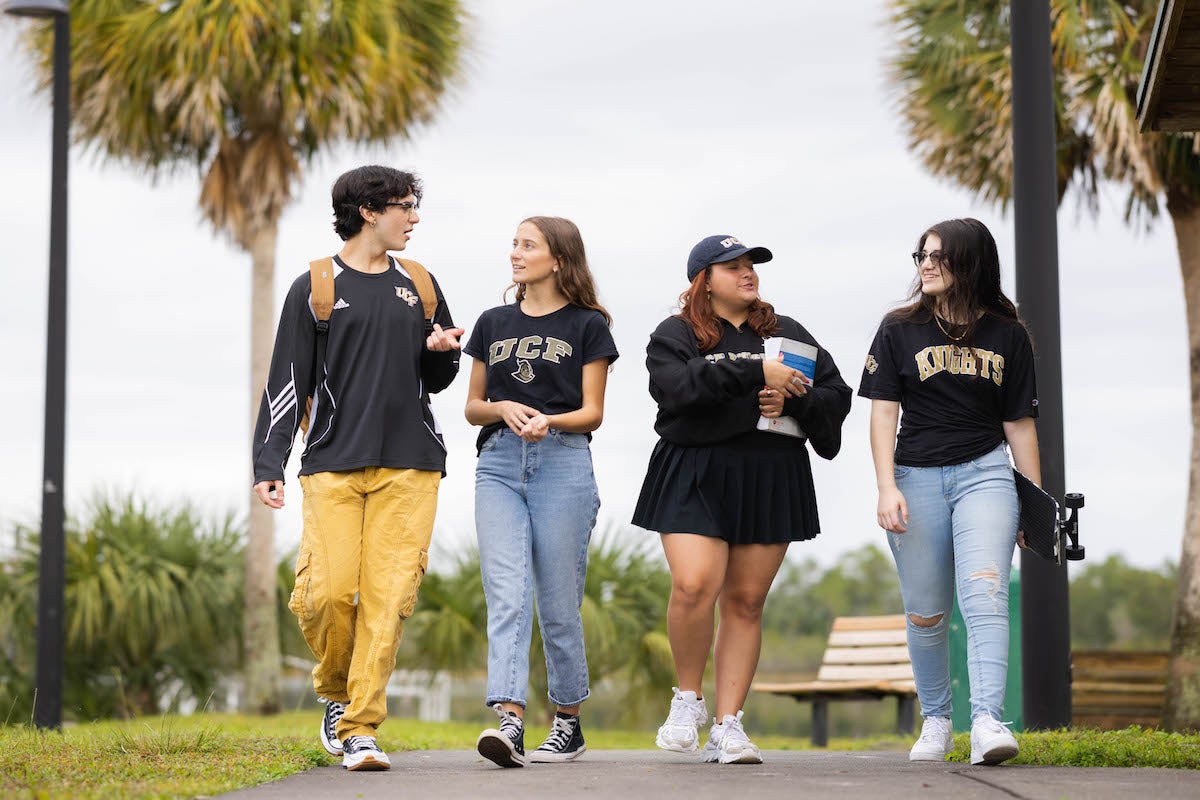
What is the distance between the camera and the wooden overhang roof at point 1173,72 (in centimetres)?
526

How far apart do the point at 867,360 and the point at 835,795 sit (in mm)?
1861

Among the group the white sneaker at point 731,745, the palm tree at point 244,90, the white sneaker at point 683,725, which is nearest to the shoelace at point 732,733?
the white sneaker at point 731,745

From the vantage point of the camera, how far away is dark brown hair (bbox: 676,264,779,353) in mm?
5539

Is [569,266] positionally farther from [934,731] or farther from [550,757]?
[934,731]

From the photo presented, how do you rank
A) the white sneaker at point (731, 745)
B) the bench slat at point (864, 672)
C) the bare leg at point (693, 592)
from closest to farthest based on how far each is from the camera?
the white sneaker at point (731, 745), the bare leg at point (693, 592), the bench slat at point (864, 672)

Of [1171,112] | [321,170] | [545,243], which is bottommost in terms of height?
[545,243]

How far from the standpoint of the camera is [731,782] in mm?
4508

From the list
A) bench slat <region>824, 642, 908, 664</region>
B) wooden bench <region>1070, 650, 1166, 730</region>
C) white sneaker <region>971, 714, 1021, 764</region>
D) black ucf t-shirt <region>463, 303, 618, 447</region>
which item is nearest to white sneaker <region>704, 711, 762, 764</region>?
white sneaker <region>971, 714, 1021, 764</region>

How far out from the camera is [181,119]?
1587cm

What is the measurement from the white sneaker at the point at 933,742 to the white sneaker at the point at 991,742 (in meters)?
0.36

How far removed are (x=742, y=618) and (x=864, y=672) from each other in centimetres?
524

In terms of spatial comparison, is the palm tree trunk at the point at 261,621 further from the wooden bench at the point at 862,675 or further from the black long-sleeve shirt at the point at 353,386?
the black long-sleeve shirt at the point at 353,386

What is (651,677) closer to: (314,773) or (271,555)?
(271,555)

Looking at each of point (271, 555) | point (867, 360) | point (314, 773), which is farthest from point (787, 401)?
point (271, 555)
